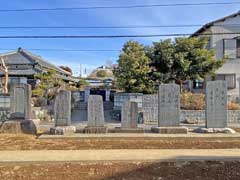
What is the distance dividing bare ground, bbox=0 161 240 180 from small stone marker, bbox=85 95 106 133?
5.47 m

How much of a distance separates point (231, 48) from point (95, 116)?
1887 centimetres

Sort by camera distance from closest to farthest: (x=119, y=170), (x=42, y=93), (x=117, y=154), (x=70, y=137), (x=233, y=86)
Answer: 1. (x=119, y=170)
2. (x=117, y=154)
3. (x=70, y=137)
4. (x=42, y=93)
5. (x=233, y=86)

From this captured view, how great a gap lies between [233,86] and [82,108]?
46.0 feet

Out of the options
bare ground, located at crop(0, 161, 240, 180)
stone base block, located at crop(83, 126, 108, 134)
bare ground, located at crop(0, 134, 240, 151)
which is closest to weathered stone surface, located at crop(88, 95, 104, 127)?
stone base block, located at crop(83, 126, 108, 134)

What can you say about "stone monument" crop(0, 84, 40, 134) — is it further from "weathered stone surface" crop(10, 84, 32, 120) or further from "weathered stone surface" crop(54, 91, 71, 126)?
"weathered stone surface" crop(54, 91, 71, 126)

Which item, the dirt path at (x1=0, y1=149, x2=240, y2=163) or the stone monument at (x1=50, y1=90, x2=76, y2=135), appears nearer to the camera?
the dirt path at (x1=0, y1=149, x2=240, y2=163)

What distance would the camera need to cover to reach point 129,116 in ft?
43.1

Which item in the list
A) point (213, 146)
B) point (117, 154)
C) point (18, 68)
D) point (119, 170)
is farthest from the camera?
point (18, 68)

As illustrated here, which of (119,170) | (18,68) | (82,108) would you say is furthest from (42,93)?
(119,170)

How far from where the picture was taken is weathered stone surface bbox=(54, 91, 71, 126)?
12.9m

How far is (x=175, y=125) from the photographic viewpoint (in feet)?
43.0

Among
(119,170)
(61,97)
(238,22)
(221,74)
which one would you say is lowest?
(119,170)

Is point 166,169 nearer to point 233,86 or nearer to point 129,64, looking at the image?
point 129,64

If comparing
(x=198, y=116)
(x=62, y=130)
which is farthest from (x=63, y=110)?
(x=198, y=116)
